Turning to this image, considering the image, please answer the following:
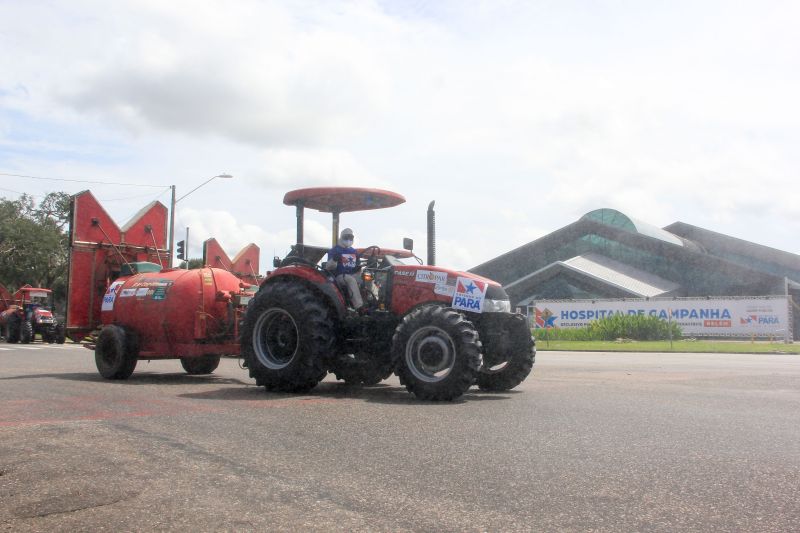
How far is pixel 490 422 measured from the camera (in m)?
7.08

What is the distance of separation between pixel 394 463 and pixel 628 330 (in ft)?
119

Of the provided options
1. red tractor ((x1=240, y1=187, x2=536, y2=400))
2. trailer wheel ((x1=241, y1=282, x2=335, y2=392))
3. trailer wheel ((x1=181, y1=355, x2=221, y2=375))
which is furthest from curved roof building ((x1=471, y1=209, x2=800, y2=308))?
trailer wheel ((x1=241, y1=282, x2=335, y2=392))

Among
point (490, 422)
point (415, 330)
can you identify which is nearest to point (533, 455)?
point (490, 422)

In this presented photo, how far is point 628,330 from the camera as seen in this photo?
39438mm

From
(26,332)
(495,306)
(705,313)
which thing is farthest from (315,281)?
(705,313)

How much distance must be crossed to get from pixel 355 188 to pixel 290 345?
2319 mm

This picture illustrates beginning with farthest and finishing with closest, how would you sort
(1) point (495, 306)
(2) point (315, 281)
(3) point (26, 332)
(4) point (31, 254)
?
1. (4) point (31, 254)
2. (3) point (26, 332)
3. (2) point (315, 281)
4. (1) point (495, 306)

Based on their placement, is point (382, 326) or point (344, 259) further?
point (344, 259)

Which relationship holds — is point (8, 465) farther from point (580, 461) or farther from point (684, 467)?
point (684, 467)

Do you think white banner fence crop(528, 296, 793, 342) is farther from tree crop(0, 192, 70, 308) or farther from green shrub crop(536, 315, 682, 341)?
tree crop(0, 192, 70, 308)

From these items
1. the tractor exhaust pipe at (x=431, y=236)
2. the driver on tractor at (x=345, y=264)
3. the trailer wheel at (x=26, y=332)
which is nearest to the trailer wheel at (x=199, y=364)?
the driver on tractor at (x=345, y=264)

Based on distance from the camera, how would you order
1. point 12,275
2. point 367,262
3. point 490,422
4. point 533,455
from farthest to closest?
1. point 12,275
2. point 367,262
3. point 490,422
4. point 533,455

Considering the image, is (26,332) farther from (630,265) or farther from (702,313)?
(630,265)

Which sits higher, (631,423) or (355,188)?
(355,188)
